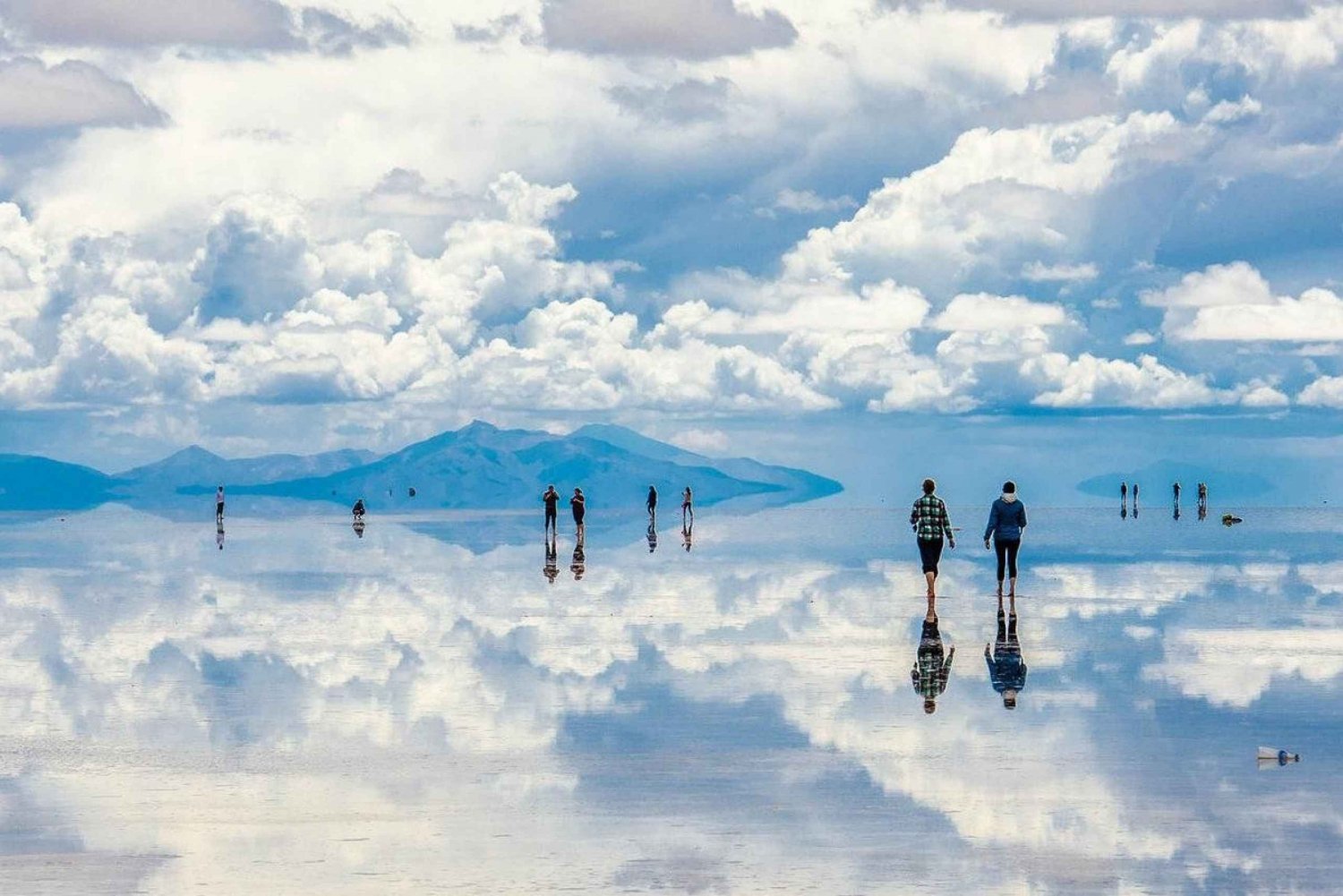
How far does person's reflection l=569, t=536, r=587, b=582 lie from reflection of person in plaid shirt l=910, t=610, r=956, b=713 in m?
17.2

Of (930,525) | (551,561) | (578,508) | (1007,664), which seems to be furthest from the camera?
(578,508)

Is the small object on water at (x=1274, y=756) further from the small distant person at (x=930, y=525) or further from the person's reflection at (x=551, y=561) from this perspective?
the person's reflection at (x=551, y=561)

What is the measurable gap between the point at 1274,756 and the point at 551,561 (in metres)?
39.6

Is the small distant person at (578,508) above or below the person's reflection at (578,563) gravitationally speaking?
above

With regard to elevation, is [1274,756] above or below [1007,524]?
below

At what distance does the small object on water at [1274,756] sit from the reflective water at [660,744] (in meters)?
0.13

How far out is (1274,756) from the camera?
1788 centimetres

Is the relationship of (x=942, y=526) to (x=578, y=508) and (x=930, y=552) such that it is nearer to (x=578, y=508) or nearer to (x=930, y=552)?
(x=930, y=552)

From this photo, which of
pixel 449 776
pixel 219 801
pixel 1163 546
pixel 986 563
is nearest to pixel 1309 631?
pixel 449 776

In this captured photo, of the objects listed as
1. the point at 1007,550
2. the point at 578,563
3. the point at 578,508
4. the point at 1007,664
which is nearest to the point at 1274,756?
the point at 1007,664

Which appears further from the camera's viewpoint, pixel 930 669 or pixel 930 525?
pixel 930 525

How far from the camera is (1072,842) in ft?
46.4

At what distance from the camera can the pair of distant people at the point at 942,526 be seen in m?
36.1

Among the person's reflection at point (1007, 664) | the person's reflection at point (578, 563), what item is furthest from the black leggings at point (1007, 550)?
the person's reflection at point (578, 563)
